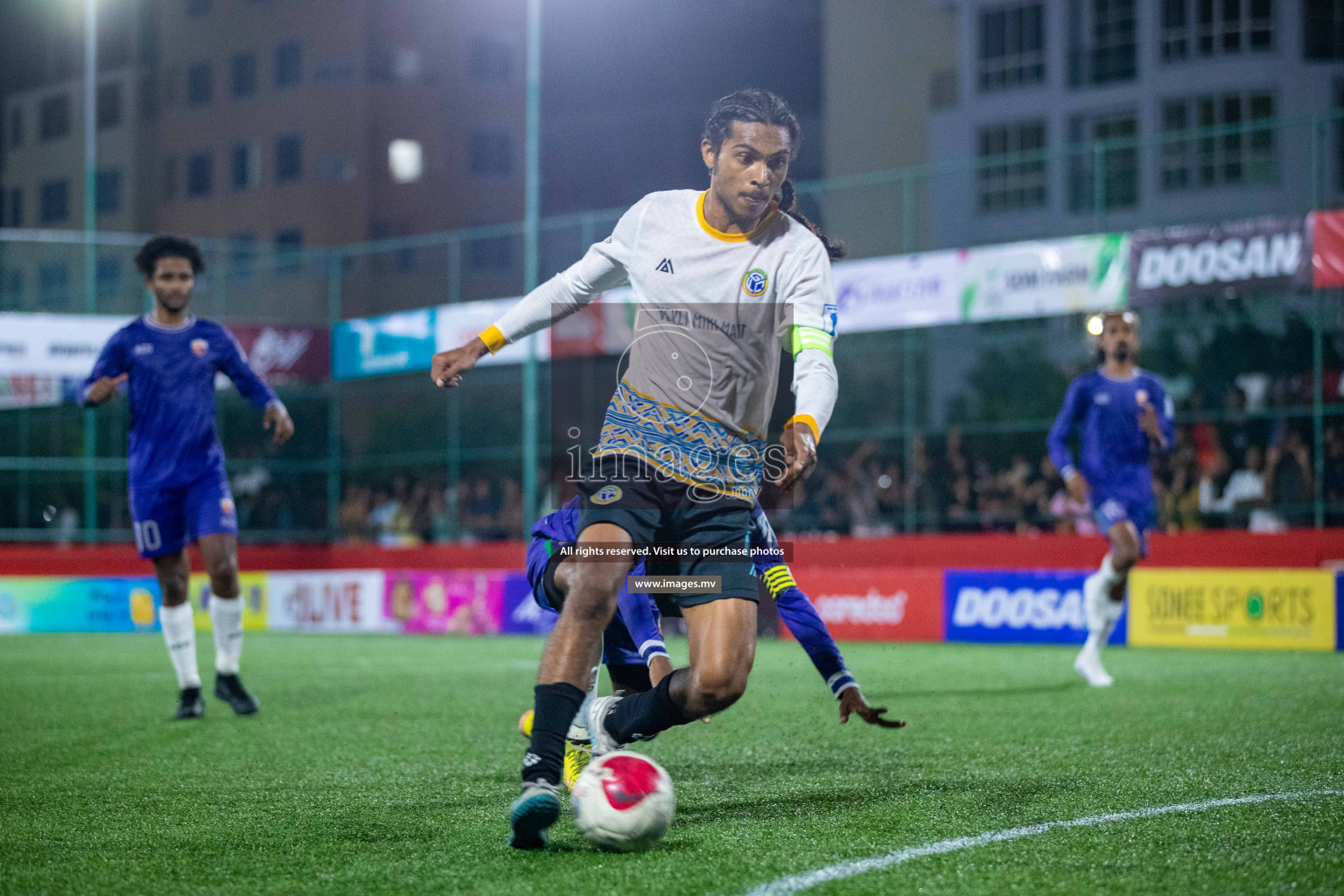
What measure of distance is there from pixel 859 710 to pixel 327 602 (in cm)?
1569

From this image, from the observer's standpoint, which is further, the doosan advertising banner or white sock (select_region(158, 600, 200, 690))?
the doosan advertising banner

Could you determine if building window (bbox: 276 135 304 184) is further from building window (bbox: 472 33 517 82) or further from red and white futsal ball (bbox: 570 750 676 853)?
red and white futsal ball (bbox: 570 750 676 853)

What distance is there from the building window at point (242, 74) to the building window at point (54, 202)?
7.34m

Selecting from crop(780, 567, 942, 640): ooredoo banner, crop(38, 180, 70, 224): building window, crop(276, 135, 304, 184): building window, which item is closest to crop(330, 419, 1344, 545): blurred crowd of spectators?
crop(780, 567, 942, 640): ooredoo banner

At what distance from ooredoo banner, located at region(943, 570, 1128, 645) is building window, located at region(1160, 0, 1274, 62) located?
25442 millimetres

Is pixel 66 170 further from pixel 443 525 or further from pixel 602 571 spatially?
pixel 602 571

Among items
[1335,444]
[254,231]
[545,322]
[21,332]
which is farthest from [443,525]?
[254,231]

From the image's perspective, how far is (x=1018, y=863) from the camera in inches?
153

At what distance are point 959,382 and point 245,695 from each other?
76.9 feet

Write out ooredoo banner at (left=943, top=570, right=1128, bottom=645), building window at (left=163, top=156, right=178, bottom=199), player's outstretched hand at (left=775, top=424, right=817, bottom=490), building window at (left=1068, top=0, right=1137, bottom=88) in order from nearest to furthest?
player's outstretched hand at (left=775, top=424, right=817, bottom=490) < ooredoo banner at (left=943, top=570, right=1128, bottom=645) < building window at (left=1068, top=0, right=1137, bottom=88) < building window at (left=163, top=156, right=178, bottom=199)

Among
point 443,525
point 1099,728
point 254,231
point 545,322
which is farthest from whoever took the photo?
point 254,231

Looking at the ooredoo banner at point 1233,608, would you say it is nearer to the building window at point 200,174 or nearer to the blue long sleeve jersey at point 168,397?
the blue long sleeve jersey at point 168,397

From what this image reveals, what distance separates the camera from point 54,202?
51.9 meters

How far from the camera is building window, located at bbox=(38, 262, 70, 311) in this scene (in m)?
23.1
